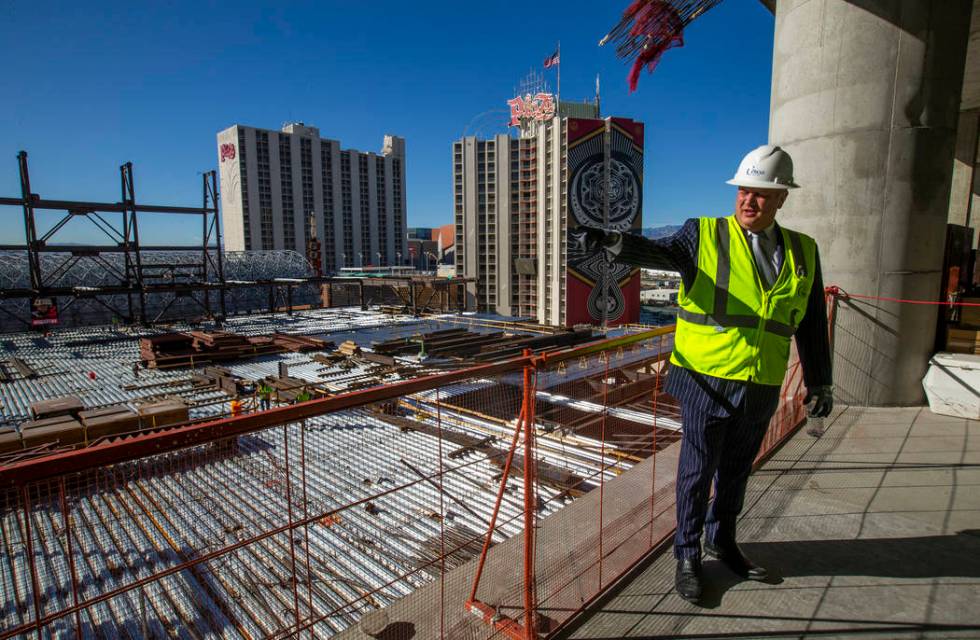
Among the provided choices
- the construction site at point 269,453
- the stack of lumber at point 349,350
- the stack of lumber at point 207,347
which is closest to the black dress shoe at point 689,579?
the construction site at point 269,453

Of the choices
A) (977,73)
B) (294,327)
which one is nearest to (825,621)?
(977,73)

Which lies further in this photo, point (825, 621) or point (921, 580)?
point (921, 580)

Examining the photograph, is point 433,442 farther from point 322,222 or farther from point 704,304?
point 322,222

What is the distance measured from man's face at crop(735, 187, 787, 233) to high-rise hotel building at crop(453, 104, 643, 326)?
29.3 m

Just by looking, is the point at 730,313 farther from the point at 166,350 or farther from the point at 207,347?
the point at 166,350

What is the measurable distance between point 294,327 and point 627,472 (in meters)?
24.8

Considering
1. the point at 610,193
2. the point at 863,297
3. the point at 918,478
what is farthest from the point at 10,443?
the point at 610,193

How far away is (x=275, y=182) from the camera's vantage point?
63.5 m

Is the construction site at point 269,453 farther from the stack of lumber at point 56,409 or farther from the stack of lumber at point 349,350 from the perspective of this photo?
the stack of lumber at point 349,350

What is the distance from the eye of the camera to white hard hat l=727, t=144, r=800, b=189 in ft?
7.54

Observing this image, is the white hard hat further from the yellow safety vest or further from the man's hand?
the man's hand

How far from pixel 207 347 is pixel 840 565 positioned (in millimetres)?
20458

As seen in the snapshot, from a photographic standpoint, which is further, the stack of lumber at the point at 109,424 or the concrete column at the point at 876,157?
the stack of lumber at the point at 109,424

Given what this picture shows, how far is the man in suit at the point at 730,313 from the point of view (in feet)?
7.56
